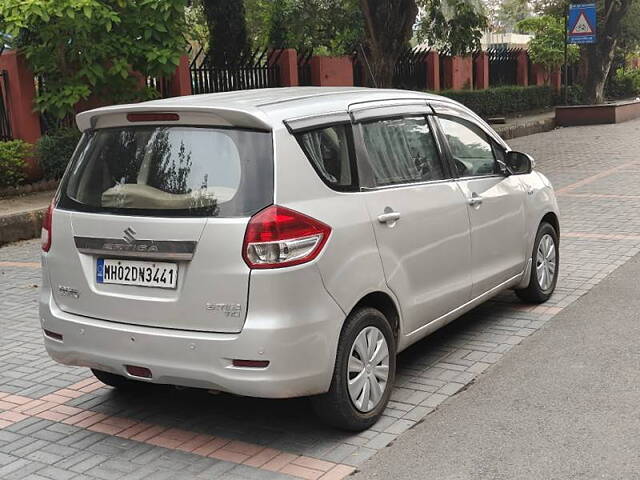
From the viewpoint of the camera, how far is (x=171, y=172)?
4.37 metres

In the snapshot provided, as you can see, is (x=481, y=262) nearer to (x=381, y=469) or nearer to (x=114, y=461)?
(x=381, y=469)

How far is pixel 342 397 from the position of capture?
14.3ft

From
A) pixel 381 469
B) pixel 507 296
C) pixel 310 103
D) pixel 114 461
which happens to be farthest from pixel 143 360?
pixel 507 296

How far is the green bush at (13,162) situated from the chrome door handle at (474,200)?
8.54m

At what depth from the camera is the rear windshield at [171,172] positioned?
4164 millimetres

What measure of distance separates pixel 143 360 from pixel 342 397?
1002 millimetres

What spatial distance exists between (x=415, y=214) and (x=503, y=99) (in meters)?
23.4

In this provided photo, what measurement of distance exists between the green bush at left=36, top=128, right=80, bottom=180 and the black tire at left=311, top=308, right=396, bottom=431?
360 inches

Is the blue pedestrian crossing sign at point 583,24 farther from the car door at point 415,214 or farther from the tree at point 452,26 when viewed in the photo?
the car door at point 415,214

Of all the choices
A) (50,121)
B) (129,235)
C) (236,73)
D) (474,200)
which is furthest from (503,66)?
(129,235)

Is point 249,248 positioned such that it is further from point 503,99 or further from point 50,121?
point 503,99

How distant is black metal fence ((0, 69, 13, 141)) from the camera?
43.1 ft

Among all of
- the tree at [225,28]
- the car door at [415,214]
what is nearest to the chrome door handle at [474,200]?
the car door at [415,214]

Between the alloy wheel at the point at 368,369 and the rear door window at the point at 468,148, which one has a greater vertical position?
the rear door window at the point at 468,148
